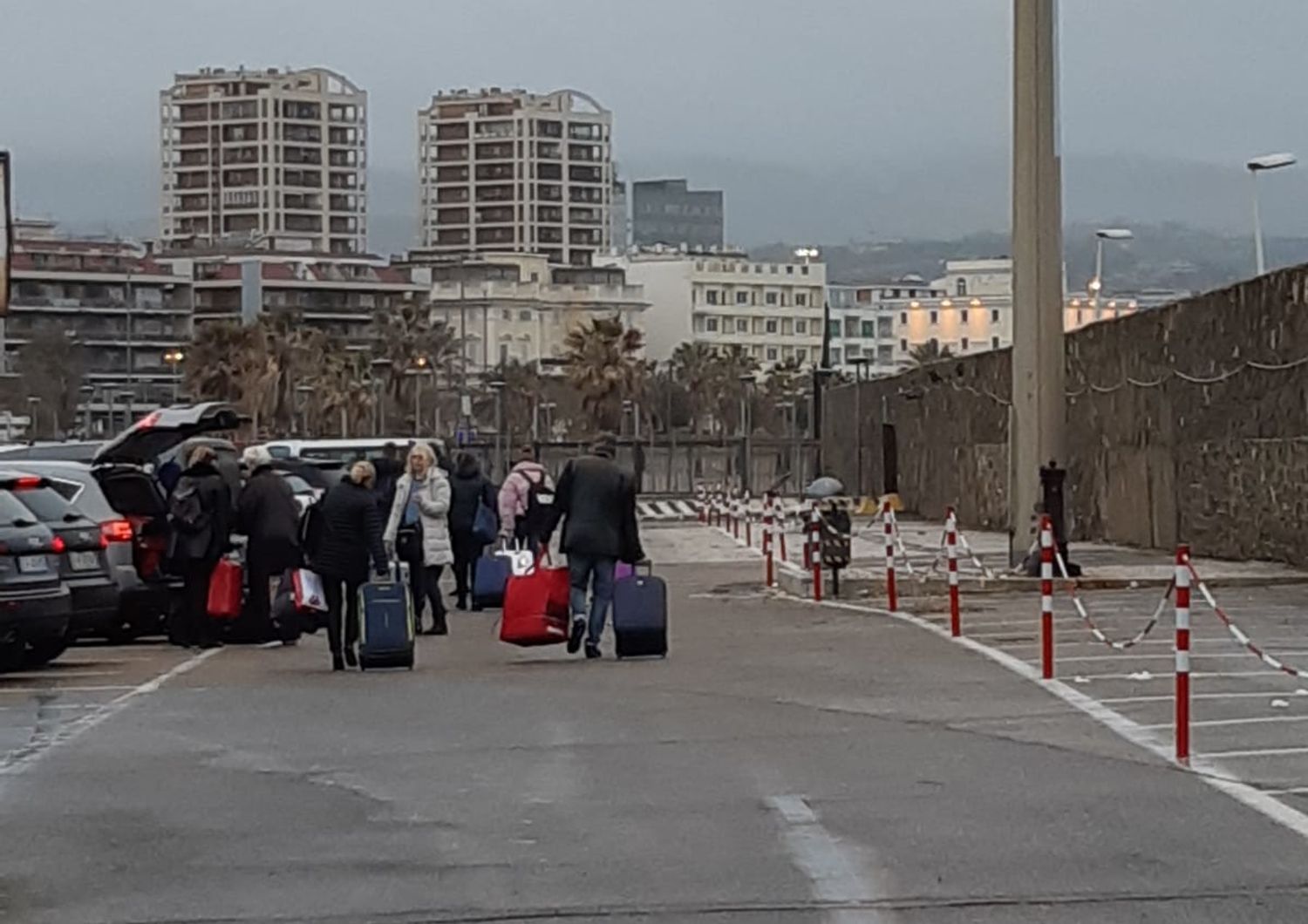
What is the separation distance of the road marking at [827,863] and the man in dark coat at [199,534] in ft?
35.2

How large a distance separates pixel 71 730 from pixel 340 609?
13.4 ft

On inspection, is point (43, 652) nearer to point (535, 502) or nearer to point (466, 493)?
point (466, 493)

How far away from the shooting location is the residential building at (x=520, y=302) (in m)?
148

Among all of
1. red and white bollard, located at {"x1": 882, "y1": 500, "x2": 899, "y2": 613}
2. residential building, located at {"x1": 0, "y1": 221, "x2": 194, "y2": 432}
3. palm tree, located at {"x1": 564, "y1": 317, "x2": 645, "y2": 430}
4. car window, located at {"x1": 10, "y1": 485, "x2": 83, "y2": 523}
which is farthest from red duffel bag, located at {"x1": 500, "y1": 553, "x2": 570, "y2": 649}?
residential building, located at {"x1": 0, "y1": 221, "x2": 194, "y2": 432}

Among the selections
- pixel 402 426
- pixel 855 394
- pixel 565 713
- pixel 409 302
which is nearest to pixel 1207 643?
pixel 565 713

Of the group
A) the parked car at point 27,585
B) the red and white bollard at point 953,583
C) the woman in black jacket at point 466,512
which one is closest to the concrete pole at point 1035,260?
the woman in black jacket at point 466,512

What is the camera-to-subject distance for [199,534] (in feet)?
68.6

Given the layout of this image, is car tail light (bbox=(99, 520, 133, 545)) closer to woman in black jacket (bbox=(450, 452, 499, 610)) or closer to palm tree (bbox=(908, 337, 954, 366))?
woman in black jacket (bbox=(450, 452, 499, 610))

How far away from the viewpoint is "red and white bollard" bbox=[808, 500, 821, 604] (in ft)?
86.1

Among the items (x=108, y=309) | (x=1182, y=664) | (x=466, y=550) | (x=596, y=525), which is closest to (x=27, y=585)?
(x=596, y=525)

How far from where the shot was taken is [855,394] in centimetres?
6788

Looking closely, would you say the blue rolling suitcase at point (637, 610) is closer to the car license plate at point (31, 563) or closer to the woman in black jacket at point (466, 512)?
the car license plate at point (31, 563)

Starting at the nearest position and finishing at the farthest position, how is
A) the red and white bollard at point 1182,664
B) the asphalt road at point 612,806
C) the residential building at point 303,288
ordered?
1. the asphalt road at point 612,806
2. the red and white bollard at point 1182,664
3. the residential building at point 303,288

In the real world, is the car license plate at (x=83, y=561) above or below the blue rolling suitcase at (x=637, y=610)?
above
